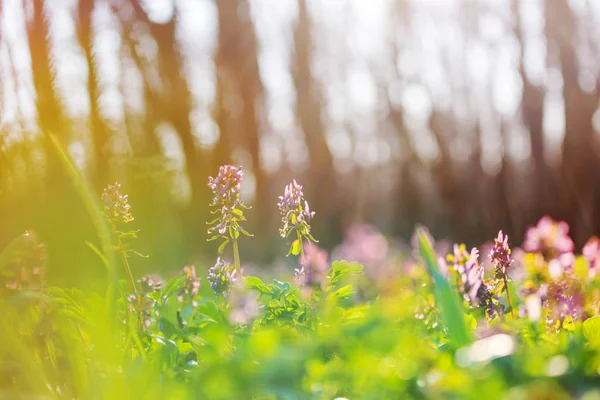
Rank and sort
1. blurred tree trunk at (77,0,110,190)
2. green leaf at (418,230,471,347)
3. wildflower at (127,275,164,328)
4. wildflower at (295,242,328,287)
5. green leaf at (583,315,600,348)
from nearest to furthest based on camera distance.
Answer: green leaf at (418,230,471,347)
wildflower at (295,242,328,287)
green leaf at (583,315,600,348)
wildflower at (127,275,164,328)
blurred tree trunk at (77,0,110,190)

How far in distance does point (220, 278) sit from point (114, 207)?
36cm

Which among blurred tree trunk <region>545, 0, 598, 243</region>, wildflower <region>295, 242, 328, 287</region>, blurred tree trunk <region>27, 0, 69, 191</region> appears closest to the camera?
wildflower <region>295, 242, 328, 287</region>

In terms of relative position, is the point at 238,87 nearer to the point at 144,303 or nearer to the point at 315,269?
the point at 144,303

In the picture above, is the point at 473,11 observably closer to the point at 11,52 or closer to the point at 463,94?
the point at 463,94

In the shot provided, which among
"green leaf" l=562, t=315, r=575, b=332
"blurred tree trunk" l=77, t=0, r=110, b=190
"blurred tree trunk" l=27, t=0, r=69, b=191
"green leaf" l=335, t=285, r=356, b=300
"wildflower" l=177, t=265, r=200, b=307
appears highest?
"blurred tree trunk" l=77, t=0, r=110, b=190

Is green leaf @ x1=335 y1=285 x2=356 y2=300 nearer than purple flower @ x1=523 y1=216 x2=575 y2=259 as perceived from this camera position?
Yes

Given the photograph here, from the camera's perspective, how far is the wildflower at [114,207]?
1601 mm

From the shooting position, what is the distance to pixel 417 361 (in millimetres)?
934

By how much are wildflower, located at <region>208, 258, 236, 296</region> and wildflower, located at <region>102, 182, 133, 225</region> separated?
0.28 m

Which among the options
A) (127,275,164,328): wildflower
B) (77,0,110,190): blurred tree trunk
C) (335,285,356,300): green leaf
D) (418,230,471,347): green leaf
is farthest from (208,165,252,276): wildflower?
(77,0,110,190): blurred tree trunk

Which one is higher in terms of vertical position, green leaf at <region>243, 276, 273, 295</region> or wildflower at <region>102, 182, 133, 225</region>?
wildflower at <region>102, 182, 133, 225</region>

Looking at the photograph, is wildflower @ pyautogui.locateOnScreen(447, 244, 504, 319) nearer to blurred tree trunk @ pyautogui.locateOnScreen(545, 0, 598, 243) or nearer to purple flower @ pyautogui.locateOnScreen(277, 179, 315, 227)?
purple flower @ pyautogui.locateOnScreen(277, 179, 315, 227)

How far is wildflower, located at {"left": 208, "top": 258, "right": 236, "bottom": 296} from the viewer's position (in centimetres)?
169

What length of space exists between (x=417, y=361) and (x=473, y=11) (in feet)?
39.5
